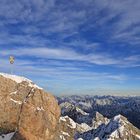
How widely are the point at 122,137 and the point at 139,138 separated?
1116 centimetres

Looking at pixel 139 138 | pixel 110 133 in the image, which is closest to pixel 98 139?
pixel 110 133

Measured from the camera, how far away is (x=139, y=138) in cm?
19850

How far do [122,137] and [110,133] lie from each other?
25.0 feet

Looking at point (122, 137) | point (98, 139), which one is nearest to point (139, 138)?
point (122, 137)

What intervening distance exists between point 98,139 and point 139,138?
23.7 metres

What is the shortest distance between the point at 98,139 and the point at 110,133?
7903mm

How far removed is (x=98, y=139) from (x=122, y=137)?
47.1 feet

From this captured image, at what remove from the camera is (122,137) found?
19475 centimetres

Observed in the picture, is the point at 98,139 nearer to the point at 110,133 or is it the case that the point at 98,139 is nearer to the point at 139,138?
the point at 110,133

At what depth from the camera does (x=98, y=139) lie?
200m

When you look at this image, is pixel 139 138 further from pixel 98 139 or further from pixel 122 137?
pixel 98 139
